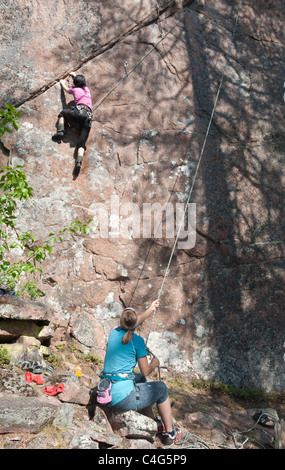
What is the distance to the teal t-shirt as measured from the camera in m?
3.88

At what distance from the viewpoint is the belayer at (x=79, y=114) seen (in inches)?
239

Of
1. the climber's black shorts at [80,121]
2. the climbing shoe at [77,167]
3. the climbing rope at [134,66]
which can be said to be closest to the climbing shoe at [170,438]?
the climbing shoe at [77,167]

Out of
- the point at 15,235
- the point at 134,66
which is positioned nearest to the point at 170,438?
the point at 15,235

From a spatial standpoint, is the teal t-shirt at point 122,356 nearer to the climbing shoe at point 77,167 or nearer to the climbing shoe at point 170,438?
the climbing shoe at point 170,438

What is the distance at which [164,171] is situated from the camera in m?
6.26

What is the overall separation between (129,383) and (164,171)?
338cm

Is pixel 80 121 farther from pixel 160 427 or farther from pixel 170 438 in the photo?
pixel 170 438

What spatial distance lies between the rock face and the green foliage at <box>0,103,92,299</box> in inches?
11.0

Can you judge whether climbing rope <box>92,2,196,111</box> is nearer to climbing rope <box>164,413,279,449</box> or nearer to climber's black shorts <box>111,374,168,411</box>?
climber's black shorts <box>111,374,168,411</box>

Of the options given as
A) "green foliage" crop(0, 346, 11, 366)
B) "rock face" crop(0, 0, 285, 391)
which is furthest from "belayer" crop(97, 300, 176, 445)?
"rock face" crop(0, 0, 285, 391)

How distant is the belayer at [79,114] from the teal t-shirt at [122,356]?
3.00 metres

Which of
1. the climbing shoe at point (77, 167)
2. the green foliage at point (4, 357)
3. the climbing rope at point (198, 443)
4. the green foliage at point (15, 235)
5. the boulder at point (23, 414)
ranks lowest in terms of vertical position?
the climbing rope at point (198, 443)

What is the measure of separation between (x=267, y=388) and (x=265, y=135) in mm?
3810

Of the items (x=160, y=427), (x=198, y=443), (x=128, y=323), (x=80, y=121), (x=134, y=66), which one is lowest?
(x=198, y=443)
